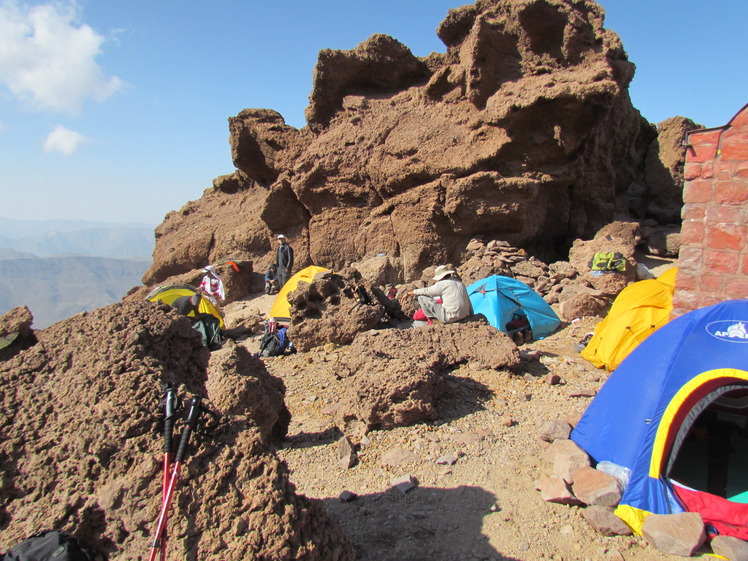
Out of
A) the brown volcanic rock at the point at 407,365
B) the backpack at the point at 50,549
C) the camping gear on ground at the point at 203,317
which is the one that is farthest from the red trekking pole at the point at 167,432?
the camping gear on ground at the point at 203,317

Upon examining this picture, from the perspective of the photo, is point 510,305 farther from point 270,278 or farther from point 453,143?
point 270,278

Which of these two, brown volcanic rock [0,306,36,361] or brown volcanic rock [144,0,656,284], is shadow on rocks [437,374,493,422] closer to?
brown volcanic rock [0,306,36,361]

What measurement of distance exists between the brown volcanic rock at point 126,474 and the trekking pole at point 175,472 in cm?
8

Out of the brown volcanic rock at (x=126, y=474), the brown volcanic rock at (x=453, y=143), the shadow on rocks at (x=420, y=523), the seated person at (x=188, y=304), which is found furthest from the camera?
the brown volcanic rock at (x=453, y=143)

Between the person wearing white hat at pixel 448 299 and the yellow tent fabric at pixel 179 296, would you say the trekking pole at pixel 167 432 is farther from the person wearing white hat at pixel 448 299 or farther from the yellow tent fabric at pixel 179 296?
the yellow tent fabric at pixel 179 296

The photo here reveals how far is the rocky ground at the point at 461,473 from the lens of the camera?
2840 millimetres

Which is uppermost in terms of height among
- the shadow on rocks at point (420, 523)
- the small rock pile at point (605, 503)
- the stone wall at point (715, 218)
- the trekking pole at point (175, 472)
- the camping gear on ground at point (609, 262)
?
the stone wall at point (715, 218)

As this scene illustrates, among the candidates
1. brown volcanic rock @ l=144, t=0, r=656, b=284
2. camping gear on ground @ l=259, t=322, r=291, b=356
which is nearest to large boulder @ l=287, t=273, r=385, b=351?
camping gear on ground @ l=259, t=322, r=291, b=356

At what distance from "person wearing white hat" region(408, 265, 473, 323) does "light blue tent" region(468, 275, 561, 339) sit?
25.5 inches

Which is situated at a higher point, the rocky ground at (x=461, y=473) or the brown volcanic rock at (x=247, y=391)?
the brown volcanic rock at (x=247, y=391)

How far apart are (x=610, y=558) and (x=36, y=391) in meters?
3.18

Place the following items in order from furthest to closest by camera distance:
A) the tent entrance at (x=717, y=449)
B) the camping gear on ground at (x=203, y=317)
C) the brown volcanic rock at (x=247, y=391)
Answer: the camping gear on ground at (x=203, y=317)
the brown volcanic rock at (x=247, y=391)
the tent entrance at (x=717, y=449)

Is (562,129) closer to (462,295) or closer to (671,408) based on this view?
(462,295)

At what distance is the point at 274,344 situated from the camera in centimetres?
730
